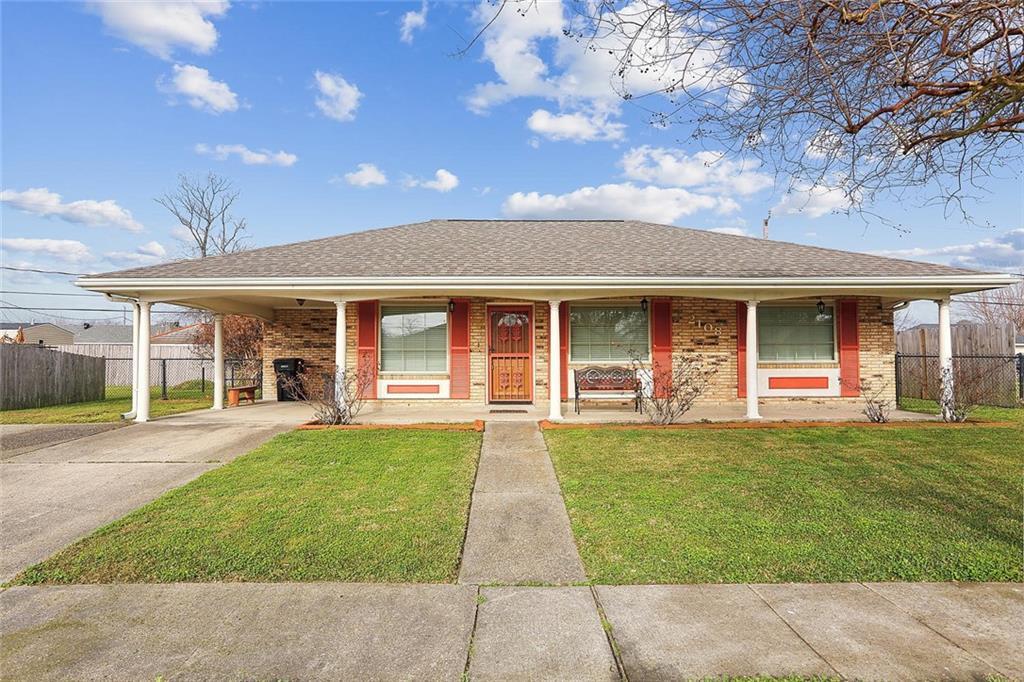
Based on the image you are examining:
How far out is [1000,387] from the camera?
1196 centimetres

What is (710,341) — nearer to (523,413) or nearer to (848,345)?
(848,345)

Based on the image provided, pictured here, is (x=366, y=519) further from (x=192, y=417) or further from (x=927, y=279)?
(x=927, y=279)

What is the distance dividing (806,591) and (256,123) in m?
16.8

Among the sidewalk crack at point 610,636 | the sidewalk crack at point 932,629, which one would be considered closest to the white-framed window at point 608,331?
the sidewalk crack at point 932,629

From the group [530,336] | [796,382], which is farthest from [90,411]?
[796,382]

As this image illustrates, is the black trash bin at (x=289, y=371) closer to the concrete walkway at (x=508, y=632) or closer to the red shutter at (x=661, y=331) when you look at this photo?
the red shutter at (x=661, y=331)

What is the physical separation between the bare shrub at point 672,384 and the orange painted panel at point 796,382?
137cm

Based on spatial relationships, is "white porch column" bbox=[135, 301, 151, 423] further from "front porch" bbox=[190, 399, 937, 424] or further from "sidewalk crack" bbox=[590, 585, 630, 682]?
"sidewalk crack" bbox=[590, 585, 630, 682]

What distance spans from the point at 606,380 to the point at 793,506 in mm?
5794

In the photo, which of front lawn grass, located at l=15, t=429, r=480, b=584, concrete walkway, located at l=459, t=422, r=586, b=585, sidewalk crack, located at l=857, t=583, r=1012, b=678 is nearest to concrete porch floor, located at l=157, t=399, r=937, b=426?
concrete walkway, located at l=459, t=422, r=586, b=585

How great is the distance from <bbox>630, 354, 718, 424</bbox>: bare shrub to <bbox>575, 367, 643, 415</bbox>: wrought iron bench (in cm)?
24

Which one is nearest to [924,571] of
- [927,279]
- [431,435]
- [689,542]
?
[689,542]

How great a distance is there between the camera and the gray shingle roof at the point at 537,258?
919 centimetres

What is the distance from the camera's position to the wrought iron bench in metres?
10.2
